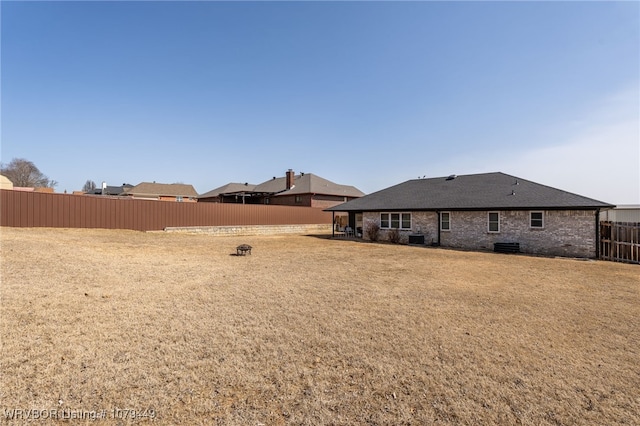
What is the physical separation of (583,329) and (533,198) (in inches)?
537

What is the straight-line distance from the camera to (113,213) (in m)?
19.7

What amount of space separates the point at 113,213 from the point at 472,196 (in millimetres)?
23605

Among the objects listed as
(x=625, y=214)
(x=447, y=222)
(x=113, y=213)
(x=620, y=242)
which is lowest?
(x=620, y=242)

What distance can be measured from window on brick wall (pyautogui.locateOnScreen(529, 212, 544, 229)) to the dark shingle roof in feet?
2.26

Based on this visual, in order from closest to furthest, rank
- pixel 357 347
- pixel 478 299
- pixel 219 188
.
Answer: pixel 357 347 → pixel 478 299 → pixel 219 188

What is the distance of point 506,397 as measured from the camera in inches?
131

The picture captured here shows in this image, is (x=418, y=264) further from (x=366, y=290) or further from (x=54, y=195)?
(x=54, y=195)

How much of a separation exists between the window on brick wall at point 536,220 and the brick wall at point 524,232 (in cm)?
14

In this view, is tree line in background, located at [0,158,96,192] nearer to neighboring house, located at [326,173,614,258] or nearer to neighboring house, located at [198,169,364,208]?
neighboring house, located at [198,169,364,208]

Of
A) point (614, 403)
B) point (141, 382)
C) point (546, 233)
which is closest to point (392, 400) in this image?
point (614, 403)

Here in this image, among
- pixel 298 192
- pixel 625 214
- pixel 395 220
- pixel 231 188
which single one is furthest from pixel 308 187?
pixel 625 214

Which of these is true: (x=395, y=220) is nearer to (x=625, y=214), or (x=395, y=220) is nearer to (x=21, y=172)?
(x=625, y=214)

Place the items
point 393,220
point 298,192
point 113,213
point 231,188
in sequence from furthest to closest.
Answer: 1. point 231,188
2. point 298,192
3. point 393,220
4. point 113,213

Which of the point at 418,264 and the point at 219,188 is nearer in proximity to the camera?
the point at 418,264
